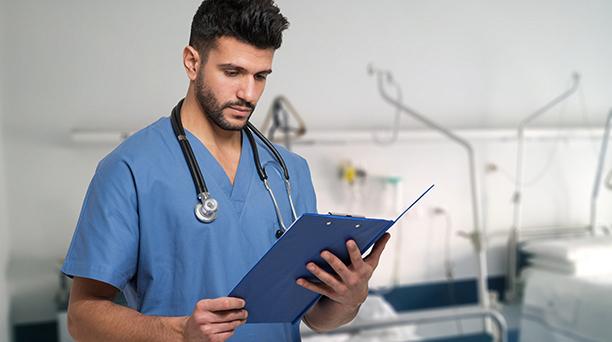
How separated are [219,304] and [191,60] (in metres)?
0.41

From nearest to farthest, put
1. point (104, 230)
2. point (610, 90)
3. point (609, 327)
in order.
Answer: point (104, 230) < point (609, 327) < point (610, 90)

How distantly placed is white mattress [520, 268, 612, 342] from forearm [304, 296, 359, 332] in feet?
5.53

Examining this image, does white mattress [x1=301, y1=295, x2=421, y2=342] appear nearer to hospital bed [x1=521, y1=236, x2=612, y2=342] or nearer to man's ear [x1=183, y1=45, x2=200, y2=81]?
hospital bed [x1=521, y1=236, x2=612, y2=342]

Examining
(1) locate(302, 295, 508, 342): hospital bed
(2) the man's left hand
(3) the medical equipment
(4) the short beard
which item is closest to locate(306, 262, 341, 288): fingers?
(2) the man's left hand

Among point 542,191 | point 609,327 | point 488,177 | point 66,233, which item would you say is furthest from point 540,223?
point 66,233

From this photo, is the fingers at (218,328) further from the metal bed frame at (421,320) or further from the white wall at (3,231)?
the white wall at (3,231)

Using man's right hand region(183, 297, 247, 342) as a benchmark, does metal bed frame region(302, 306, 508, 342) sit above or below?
below

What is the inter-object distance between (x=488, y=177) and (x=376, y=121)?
2.19 feet

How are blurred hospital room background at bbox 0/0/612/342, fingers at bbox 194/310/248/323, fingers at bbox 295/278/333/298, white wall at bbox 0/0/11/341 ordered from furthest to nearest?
blurred hospital room background at bbox 0/0/612/342
white wall at bbox 0/0/11/341
fingers at bbox 295/278/333/298
fingers at bbox 194/310/248/323

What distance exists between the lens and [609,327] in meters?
2.25

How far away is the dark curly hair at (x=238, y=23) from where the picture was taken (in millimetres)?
875

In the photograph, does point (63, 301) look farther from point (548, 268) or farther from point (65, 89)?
point (548, 268)

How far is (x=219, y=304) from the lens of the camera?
72 cm

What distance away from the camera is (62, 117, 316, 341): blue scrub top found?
85cm
